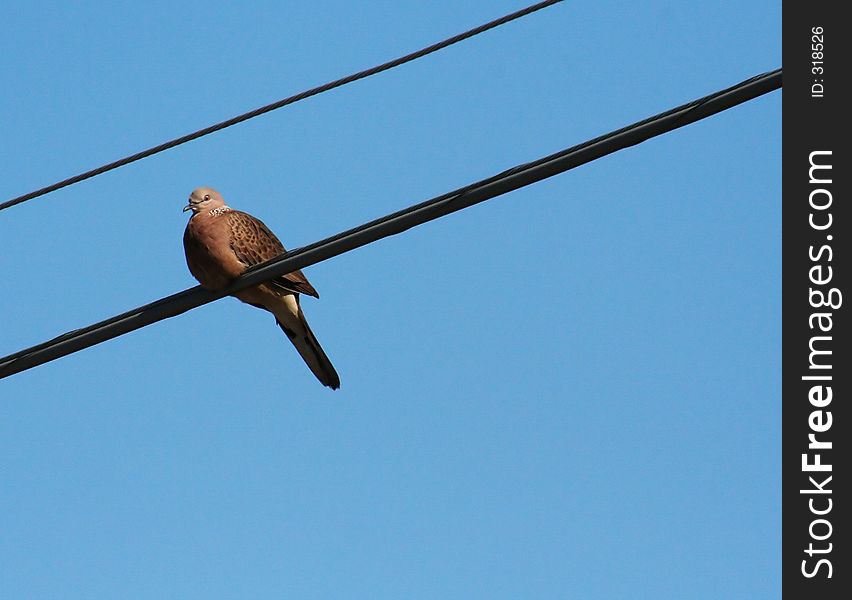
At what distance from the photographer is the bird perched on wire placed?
8281mm

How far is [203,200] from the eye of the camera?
9109 mm

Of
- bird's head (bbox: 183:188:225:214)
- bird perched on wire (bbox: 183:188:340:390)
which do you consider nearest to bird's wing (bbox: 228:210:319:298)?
bird perched on wire (bbox: 183:188:340:390)

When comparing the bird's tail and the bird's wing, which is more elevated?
the bird's wing

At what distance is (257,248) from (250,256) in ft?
0.71

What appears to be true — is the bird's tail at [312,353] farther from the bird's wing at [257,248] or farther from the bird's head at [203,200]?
the bird's head at [203,200]

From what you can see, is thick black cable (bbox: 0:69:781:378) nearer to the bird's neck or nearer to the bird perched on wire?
the bird perched on wire

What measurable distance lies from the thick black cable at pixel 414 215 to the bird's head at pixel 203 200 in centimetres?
217

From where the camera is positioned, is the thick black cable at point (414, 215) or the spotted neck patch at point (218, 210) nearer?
the thick black cable at point (414, 215)

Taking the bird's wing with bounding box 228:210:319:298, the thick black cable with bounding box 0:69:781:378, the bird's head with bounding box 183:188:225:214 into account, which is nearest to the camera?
the thick black cable with bounding box 0:69:781:378

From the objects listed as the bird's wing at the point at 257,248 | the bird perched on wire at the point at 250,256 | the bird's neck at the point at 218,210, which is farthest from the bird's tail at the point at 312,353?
the bird's neck at the point at 218,210

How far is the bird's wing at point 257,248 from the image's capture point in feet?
27.7
